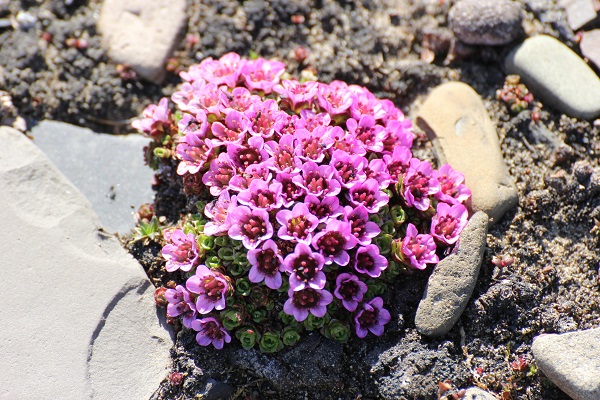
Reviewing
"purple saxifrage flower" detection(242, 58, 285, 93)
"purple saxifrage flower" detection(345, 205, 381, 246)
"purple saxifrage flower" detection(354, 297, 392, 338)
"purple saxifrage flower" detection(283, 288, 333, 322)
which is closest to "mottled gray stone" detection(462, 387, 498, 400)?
"purple saxifrage flower" detection(354, 297, 392, 338)

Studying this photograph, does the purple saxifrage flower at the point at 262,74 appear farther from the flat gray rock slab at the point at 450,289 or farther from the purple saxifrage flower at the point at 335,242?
the flat gray rock slab at the point at 450,289

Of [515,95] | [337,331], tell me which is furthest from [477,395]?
[515,95]

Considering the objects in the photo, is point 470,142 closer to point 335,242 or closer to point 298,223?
point 335,242

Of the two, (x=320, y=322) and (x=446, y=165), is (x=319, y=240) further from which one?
(x=446, y=165)

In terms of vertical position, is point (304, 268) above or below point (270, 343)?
above

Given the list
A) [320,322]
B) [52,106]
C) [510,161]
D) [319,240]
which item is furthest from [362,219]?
[52,106]

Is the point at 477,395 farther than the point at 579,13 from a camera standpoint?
No

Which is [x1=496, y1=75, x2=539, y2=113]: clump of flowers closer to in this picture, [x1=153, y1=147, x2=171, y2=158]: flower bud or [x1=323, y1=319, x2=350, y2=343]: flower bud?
[x1=323, y1=319, x2=350, y2=343]: flower bud
